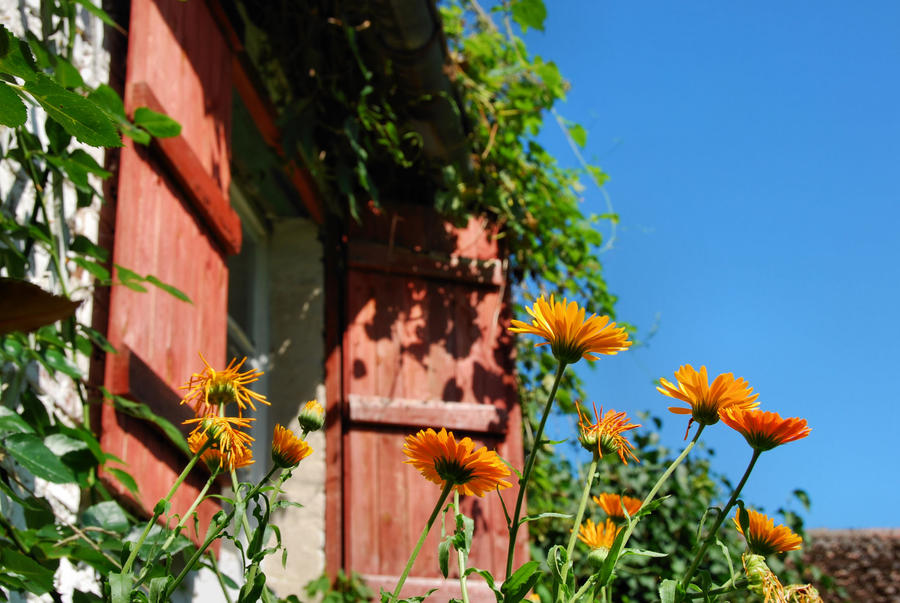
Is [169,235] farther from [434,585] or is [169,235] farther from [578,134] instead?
[578,134]

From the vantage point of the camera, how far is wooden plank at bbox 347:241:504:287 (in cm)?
384

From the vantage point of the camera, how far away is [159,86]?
7.60 feet

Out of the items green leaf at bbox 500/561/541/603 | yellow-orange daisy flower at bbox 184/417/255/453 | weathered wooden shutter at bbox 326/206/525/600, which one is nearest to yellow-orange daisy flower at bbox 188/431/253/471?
yellow-orange daisy flower at bbox 184/417/255/453

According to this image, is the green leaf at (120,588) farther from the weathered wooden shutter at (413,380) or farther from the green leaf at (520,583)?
the weathered wooden shutter at (413,380)

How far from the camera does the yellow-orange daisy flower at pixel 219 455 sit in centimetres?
93

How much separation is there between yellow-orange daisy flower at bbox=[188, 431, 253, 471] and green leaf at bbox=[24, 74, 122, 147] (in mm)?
295

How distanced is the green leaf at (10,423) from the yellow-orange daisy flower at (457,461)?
2.53 feet

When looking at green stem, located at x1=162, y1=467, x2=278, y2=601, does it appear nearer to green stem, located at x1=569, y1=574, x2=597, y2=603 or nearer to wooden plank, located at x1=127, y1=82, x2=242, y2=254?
green stem, located at x1=569, y1=574, x2=597, y2=603

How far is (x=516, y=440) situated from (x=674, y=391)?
292cm

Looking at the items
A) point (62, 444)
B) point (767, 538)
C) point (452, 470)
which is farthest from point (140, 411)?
point (767, 538)

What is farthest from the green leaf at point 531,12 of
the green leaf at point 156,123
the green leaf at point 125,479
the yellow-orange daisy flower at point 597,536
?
the yellow-orange daisy flower at point 597,536

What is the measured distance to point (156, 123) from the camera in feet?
6.28

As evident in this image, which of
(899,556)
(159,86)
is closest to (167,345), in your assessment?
(159,86)

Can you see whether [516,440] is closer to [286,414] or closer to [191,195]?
[286,414]
